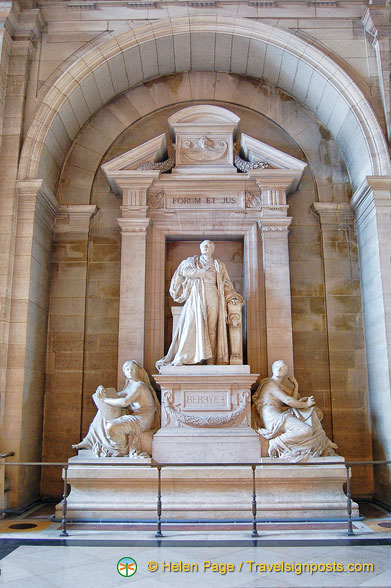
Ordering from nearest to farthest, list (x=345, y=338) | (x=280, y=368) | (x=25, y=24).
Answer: (x=280, y=368) → (x=25, y=24) → (x=345, y=338)

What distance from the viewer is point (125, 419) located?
773cm

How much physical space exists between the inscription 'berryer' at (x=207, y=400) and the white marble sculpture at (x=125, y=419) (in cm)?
54

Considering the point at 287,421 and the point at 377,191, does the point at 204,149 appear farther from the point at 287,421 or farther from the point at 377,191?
the point at 287,421

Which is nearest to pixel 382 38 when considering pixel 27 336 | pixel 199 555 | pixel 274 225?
pixel 274 225

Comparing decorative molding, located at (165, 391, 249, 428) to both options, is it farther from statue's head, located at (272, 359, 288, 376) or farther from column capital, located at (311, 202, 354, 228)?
column capital, located at (311, 202, 354, 228)

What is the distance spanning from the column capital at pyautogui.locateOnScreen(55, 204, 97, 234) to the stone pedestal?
342 cm

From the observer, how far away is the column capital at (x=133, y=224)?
9.60 meters

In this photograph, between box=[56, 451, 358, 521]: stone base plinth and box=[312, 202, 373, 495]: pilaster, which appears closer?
box=[56, 451, 358, 521]: stone base plinth

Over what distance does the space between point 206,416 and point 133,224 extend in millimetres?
3651

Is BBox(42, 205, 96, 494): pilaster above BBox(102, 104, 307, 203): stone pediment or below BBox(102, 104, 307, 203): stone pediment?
below

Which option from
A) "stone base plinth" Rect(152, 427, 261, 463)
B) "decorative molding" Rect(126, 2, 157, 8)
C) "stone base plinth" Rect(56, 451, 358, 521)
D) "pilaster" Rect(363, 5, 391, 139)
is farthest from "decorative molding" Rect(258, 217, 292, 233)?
"decorative molding" Rect(126, 2, 157, 8)

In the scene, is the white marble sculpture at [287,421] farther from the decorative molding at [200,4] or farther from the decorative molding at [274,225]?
the decorative molding at [200,4]

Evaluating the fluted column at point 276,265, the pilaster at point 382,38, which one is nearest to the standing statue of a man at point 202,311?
the fluted column at point 276,265

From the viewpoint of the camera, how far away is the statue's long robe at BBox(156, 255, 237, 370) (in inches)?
334
